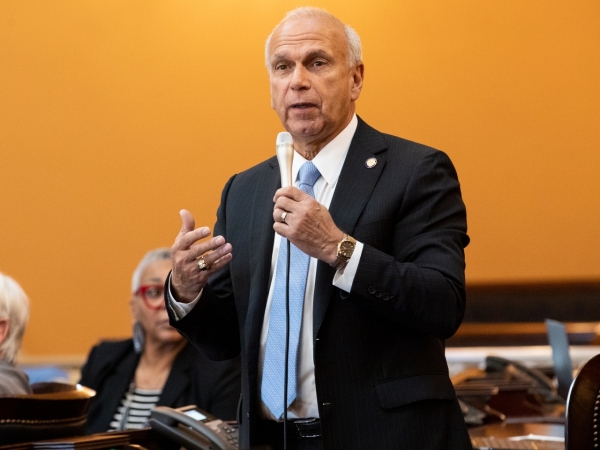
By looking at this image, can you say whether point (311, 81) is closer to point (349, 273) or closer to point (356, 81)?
point (356, 81)

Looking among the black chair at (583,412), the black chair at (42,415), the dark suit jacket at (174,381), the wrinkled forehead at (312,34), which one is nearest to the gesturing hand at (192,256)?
the wrinkled forehead at (312,34)

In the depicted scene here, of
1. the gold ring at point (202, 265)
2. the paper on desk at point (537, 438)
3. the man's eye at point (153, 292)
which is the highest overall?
the man's eye at point (153, 292)

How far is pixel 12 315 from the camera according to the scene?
2586mm

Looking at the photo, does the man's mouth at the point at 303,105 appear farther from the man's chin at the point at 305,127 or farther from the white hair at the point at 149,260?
the white hair at the point at 149,260

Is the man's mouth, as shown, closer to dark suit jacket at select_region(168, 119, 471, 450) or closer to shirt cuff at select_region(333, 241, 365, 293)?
dark suit jacket at select_region(168, 119, 471, 450)

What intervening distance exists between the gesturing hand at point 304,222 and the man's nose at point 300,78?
0.33 meters

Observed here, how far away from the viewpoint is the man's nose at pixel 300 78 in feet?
5.87

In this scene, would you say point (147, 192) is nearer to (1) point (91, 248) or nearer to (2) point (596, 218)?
(1) point (91, 248)

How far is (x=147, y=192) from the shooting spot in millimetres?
5629

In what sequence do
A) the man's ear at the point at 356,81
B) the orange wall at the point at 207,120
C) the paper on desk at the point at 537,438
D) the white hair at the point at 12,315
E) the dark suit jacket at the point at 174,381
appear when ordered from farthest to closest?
1. the orange wall at the point at 207,120
2. the dark suit jacket at the point at 174,381
3. the white hair at the point at 12,315
4. the paper on desk at the point at 537,438
5. the man's ear at the point at 356,81

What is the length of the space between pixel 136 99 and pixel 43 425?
3778 mm

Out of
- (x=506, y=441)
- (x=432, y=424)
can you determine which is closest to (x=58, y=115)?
(x=506, y=441)

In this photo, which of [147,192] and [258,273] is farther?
[147,192]

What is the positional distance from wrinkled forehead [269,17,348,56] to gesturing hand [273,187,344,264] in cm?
44
